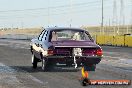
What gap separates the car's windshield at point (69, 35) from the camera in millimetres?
15940

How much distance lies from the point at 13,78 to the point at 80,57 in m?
2.55

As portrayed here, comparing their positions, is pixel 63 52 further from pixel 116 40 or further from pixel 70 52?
pixel 116 40

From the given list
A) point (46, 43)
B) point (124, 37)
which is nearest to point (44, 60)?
point (46, 43)

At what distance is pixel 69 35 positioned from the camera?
16156mm

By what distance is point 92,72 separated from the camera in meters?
15.6

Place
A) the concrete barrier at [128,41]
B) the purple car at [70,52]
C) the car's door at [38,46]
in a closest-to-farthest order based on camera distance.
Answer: the purple car at [70,52] < the car's door at [38,46] < the concrete barrier at [128,41]

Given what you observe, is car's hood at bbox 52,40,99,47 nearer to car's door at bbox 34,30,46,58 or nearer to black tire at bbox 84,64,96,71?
black tire at bbox 84,64,96,71

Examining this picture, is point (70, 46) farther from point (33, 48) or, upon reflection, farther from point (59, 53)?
point (33, 48)

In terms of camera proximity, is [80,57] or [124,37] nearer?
[80,57]

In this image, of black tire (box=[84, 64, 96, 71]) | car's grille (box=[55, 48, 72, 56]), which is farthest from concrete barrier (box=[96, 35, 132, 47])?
car's grille (box=[55, 48, 72, 56])

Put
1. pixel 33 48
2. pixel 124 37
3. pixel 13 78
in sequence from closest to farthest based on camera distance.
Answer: pixel 13 78
pixel 33 48
pixel 124 37

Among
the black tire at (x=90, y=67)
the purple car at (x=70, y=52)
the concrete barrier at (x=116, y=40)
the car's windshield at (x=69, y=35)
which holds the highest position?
the car's windshield at (x=69, y=35)

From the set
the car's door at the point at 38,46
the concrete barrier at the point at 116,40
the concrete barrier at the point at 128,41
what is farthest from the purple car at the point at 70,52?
the concrete barrier at the point at 116,40

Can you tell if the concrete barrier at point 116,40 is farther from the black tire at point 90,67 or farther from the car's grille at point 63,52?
the car's grille at point 63,52
